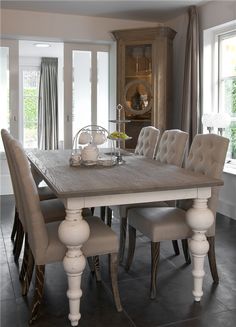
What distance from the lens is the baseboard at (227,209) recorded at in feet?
13.9

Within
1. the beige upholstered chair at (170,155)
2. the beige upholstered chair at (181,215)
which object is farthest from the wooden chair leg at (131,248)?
the beige upholstered chair at (170,155)

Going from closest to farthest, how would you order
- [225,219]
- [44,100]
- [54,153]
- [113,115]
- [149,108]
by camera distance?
[54,153] < [225,219] < [149,108] < [113,115] < [44,100]

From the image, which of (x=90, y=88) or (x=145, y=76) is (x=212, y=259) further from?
(x=90, y=88)

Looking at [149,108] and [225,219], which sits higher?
[149,108]

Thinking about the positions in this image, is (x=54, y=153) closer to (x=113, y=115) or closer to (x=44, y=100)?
(x=113, y=115)

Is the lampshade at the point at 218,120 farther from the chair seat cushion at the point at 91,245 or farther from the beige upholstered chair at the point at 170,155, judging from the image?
the chair seat cushion at the point at 91,245

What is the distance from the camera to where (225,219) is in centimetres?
420

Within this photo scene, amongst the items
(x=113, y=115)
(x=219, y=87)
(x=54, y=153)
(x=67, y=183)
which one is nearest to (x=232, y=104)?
(x=219, y=87)

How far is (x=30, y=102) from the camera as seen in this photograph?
8.65 meters

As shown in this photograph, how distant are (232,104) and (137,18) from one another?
5.97 ft

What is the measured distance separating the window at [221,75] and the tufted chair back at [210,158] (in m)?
1.89

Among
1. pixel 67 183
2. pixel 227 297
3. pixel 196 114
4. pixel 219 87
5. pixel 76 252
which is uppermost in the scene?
pixel 219 87

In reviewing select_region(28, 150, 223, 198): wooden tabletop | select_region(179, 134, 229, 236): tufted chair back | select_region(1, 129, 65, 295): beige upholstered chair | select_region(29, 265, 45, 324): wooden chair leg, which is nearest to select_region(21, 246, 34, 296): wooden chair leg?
select_region(1, 129, 65, 295): beige upholstered chair

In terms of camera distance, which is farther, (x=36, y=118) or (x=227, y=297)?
(x=36, y=118)
